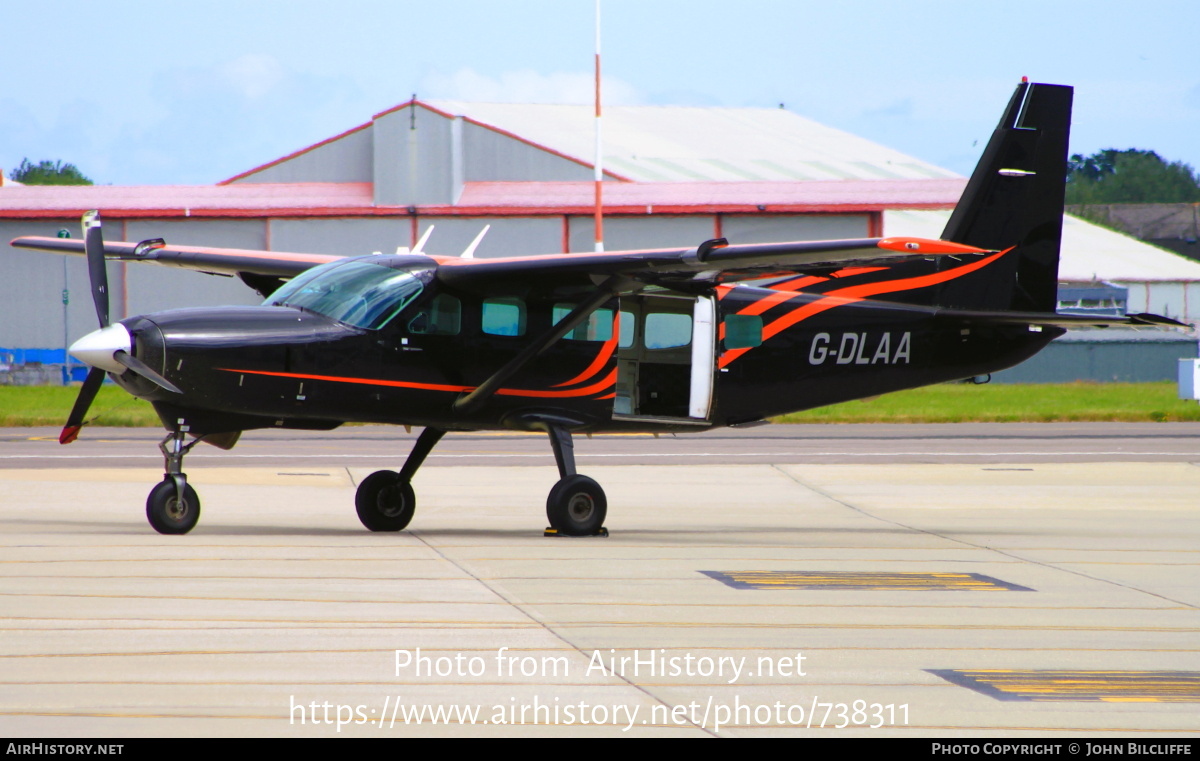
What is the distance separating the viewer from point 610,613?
344 inches

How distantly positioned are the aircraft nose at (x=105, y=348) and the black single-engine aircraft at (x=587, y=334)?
1.0 inches

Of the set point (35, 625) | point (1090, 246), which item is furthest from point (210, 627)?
point (1090, 246)

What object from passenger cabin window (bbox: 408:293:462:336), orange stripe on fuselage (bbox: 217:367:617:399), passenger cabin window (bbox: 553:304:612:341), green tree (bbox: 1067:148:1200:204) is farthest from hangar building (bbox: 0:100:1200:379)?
green tree (bbox: 1067:148:1200:204)

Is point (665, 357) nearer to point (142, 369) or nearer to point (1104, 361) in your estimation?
point (142, 369)

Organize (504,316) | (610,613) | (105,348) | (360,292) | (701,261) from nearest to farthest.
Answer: (610,613) < (105,348) < (701,261) < (360,292) < (504,316)

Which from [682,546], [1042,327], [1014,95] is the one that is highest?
[1014,95]

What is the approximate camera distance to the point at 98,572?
9.98 m

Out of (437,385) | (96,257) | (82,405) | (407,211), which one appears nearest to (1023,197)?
(437,385)

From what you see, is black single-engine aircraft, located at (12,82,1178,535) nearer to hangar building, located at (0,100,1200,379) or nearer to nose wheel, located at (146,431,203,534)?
nose wheel, located at (146,431,203,534)

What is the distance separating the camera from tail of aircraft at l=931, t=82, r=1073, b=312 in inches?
588

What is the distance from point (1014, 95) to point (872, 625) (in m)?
8.54

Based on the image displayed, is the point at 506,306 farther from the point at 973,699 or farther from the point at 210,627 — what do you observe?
the point at 973,699

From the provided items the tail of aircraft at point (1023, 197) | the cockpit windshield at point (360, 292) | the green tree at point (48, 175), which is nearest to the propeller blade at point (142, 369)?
the cockpit windshield at point (360, 292)

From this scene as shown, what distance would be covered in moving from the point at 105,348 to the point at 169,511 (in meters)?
1.77
